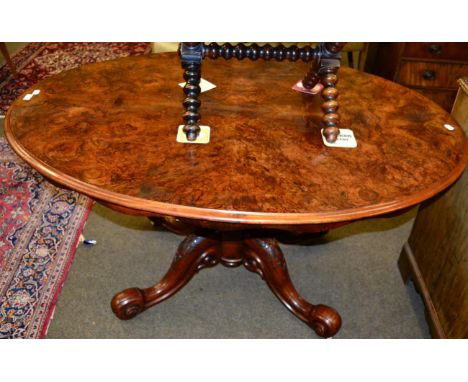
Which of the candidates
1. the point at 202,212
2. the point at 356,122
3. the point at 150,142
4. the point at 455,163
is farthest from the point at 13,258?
the point at 455,163

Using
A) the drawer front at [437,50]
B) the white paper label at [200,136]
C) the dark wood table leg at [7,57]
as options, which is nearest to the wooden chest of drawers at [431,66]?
the drawer front at [437,50]

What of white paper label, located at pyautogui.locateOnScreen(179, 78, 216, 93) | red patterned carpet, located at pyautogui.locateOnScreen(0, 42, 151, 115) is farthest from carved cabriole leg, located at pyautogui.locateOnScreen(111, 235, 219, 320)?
red patterned carpet, located at pyautogui.locateOnScreen(0, 42, 151, 115)

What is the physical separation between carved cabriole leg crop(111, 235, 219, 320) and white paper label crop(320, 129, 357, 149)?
65cm

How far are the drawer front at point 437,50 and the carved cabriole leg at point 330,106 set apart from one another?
1445mm

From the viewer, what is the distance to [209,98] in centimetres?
110

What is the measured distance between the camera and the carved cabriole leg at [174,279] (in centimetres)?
135

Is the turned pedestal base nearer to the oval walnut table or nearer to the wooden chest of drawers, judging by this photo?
the oval walnut table

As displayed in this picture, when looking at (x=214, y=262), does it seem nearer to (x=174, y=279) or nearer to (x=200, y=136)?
(x=174, y=279)

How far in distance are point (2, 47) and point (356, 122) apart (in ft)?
9.05

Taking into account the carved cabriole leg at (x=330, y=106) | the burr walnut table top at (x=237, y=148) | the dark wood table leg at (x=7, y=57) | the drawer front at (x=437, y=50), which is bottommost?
the dark wood table leg at (x=7, y=57)

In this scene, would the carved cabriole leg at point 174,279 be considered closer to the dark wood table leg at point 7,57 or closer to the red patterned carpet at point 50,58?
the red patterned carpet at point 50,58

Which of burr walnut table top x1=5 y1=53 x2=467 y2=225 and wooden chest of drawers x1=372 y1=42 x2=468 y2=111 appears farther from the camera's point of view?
wooden chest of drawers x1=372 y1=42 x2=468 y2=111

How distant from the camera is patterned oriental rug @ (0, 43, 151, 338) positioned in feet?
4.56

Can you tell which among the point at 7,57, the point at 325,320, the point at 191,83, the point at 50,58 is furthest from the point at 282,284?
the point at 50,58
